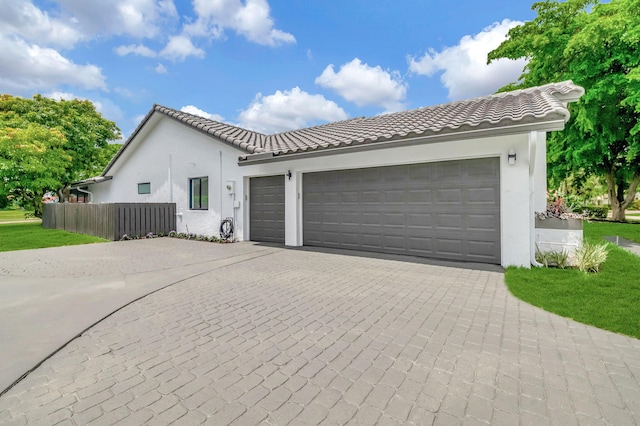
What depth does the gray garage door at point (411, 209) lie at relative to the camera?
267 inches

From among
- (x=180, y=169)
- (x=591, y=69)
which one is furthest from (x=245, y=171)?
(x=591, y=69)

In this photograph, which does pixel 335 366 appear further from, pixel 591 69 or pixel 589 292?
pixel 591 69

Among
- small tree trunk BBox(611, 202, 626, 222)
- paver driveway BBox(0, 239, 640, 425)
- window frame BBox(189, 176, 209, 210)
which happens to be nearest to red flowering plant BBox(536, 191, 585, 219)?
paver driveway BBox(0, 239, 640, 425)

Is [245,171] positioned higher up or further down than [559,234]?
higher up

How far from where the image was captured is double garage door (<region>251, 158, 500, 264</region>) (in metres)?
6.78

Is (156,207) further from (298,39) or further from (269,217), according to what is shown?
(298,39)

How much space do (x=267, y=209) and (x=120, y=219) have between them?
6323 mm

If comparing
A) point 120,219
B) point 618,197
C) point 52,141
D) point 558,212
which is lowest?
point 120,219

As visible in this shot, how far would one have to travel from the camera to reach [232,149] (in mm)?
11141

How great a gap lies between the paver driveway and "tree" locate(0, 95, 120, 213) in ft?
64.0

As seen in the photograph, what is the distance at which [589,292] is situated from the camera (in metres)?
4.68

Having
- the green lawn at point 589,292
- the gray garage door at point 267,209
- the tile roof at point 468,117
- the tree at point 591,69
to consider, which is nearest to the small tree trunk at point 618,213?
the tree at point 591,69

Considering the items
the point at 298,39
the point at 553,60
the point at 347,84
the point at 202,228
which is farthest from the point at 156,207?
the point at 553,60

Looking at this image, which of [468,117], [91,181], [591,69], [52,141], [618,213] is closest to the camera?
[468,117]
